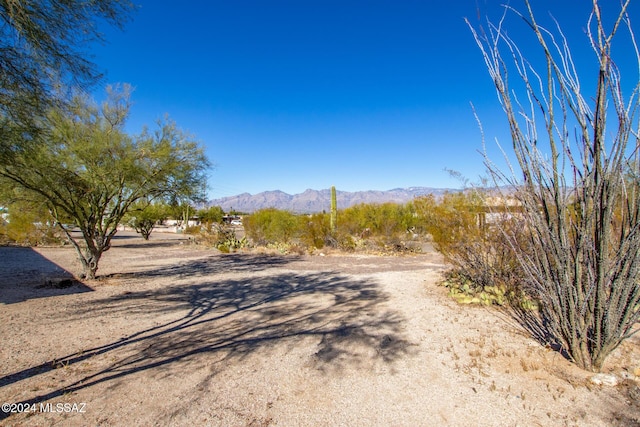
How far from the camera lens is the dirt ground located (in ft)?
9.89

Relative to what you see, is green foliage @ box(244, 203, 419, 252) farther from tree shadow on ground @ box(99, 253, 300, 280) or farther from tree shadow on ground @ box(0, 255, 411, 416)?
tree shadow on ground @ box(0, 255, 411, 416)

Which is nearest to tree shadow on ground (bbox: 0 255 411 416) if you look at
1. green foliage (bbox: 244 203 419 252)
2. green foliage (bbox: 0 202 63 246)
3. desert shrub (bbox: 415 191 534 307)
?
desert shrub (bbox: 415 191 534 307)

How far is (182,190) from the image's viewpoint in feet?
33.3

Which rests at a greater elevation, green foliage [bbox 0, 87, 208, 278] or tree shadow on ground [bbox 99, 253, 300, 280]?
green foliage [bbox 0, 87, 208, 278]

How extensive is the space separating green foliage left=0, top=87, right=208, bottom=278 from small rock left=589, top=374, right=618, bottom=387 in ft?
31.7

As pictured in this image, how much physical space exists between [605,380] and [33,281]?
40.0 ft

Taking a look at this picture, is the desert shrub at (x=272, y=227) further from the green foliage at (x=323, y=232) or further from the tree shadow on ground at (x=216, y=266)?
the tree shadow on ground at (x=216, y=266)

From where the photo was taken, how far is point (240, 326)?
550 centimetres

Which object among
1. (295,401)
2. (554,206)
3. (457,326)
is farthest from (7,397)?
(554,206)

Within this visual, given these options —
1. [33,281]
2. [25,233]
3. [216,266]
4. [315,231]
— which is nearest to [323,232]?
[315,231]

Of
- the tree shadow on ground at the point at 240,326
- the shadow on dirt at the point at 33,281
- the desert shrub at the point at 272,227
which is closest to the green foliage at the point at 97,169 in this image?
the shadow on dirt at the point at 33,281

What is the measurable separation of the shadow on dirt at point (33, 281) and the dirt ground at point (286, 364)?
0.41 feet

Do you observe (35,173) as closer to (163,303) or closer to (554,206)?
(163,303)

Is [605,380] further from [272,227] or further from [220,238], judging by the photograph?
[220,238]
